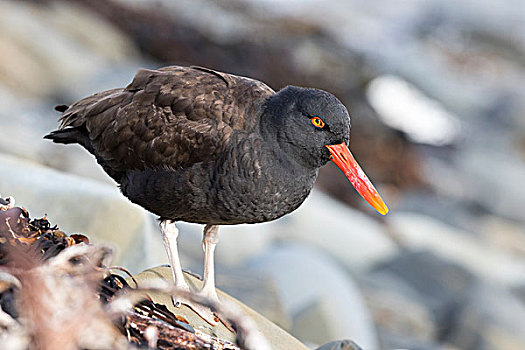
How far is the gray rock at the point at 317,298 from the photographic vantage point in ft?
19.5

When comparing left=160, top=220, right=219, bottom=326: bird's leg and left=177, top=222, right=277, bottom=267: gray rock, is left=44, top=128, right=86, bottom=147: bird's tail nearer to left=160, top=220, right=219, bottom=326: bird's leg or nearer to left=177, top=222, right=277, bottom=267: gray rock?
left=160, top=220, right=219, bottom=326: bird's leg

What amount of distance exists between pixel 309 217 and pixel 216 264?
2462 mm

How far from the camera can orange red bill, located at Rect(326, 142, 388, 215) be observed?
129 inches

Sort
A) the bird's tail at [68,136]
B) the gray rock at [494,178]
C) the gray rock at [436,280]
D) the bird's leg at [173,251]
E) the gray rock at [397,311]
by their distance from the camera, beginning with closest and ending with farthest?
the bird's leg at [173,251]
the bird's tail at [68,136]
the gray rock at [397,311]
the gray rock at [436,280]
the gray rock at [494,178]

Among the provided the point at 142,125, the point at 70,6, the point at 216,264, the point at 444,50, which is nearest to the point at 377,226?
the point at 216,264

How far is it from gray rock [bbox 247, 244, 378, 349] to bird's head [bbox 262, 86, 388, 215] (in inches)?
112

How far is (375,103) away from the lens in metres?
15.5

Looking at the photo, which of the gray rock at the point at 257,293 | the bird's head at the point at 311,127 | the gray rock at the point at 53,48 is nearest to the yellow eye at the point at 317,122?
the bird's head at the point at 311,127

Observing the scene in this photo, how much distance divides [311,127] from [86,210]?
1671 mm

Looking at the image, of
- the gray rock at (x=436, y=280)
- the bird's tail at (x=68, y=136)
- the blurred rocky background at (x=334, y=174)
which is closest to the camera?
the bird's tail at (x=68, y=136)

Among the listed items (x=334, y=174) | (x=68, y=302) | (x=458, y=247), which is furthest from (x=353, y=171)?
(x=334, y=174)

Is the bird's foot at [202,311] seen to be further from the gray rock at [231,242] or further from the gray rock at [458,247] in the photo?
the gray rock at [458,247]

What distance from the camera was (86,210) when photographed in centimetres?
412

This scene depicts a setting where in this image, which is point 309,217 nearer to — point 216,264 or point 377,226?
point 377,226
